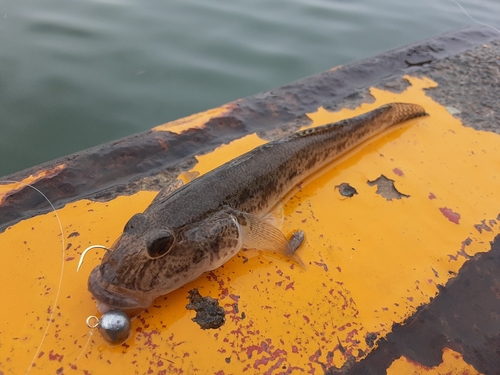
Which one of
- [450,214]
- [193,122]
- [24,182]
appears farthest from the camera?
[193,122]

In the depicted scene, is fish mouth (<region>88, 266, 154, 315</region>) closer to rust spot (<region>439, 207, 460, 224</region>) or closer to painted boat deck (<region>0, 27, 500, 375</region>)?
painted boat deck (<region>0, 27, 500, 375</region>)

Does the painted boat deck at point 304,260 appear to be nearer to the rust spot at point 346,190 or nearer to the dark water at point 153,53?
the rust spot at point 346,190

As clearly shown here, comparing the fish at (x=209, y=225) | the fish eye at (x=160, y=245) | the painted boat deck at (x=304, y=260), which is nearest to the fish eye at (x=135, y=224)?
the fish at (x=209, y=225)

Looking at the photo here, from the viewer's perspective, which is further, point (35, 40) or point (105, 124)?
point (35, 40)

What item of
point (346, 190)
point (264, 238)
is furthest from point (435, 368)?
point (346, 190)

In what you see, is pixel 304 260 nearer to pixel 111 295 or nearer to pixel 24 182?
pixel 111 295

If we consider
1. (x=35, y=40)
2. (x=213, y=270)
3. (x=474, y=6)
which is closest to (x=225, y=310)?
(x=213, y=270)

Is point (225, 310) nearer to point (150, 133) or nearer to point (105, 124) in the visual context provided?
point (150, 133)
